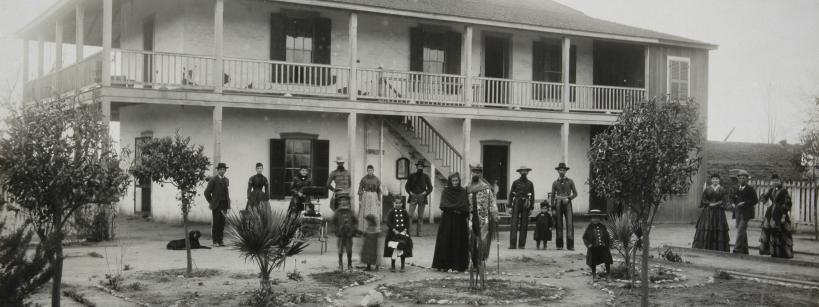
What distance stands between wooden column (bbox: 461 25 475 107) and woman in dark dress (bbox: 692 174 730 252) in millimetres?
7300

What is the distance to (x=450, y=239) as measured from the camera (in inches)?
446

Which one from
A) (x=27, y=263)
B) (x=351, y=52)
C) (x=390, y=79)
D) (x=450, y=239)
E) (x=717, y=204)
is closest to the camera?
(x=27, y=263)

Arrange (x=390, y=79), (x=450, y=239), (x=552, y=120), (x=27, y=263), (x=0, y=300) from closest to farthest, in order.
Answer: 1. (x=0, y=300)
2. (x=27, y=263)
3. (x=450, y=239)
4. (x=390, y=79)
5. (x=552, y=120)

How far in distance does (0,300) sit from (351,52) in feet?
45.0

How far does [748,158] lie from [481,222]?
28.5m

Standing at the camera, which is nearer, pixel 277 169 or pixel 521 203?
pixel 521 203

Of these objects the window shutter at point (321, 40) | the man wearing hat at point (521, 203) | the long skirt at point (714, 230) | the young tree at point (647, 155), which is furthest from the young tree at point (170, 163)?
the long skirt at point (714, 230)

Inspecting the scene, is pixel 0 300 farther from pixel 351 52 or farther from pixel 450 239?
pixel 351 52

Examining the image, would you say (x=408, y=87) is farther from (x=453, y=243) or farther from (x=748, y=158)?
(x=748, y=158)

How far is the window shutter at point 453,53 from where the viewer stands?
21609 millimetres

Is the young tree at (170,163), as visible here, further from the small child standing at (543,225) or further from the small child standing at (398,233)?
the small child standing at (543,225)

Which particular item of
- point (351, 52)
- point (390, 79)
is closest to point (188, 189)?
point (351, 52)

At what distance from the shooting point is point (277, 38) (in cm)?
1927

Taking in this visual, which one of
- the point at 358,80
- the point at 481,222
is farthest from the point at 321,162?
the point at 481,222
